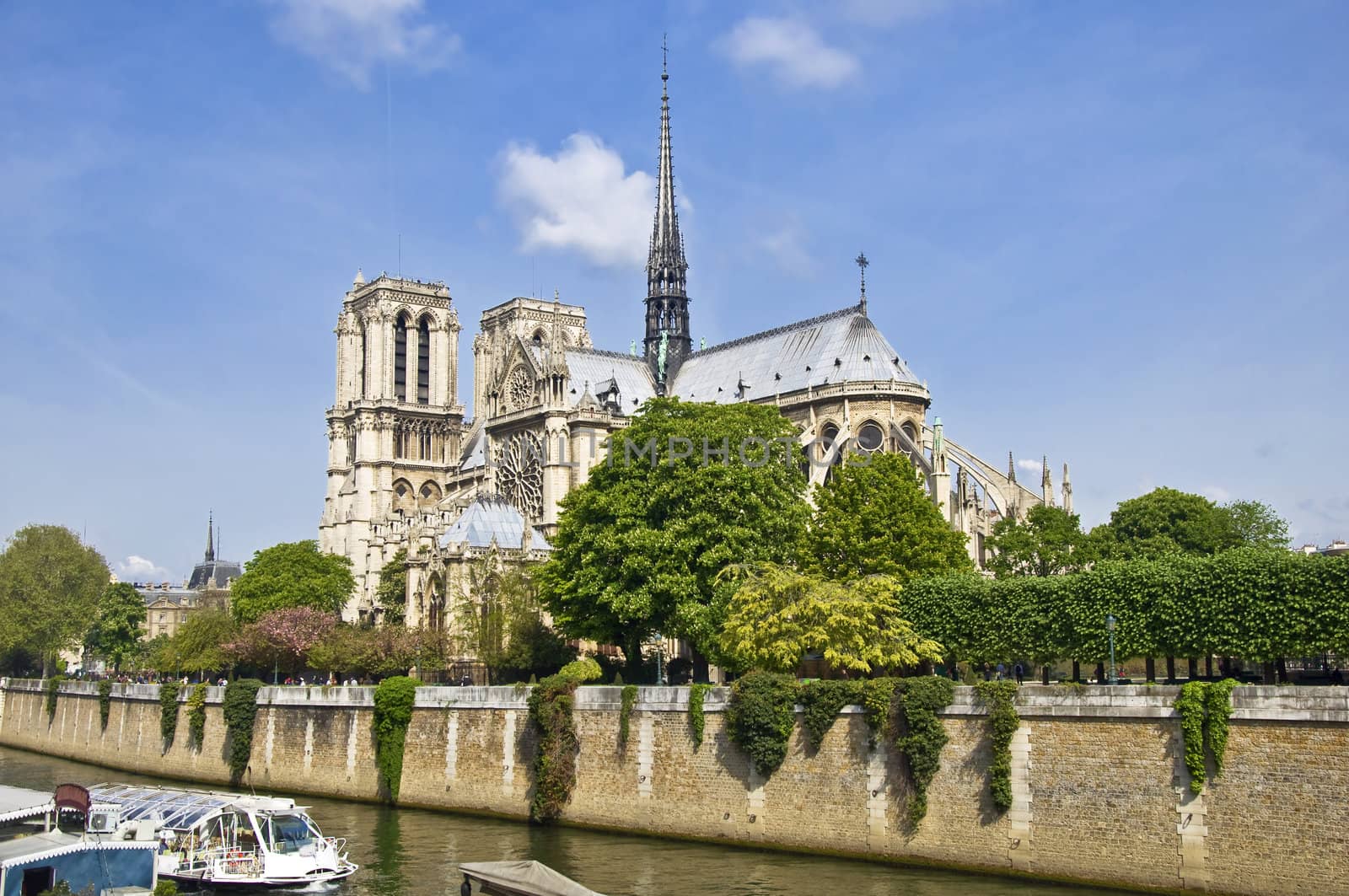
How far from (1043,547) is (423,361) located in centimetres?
5900

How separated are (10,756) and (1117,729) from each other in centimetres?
5555

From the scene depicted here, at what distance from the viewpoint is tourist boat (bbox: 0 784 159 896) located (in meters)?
26.1

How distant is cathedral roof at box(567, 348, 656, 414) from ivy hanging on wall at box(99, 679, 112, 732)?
33821 millimetres

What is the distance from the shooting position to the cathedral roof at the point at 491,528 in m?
73.0

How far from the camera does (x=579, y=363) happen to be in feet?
303

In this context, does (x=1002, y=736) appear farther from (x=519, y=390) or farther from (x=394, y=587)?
(x=519, y=390)

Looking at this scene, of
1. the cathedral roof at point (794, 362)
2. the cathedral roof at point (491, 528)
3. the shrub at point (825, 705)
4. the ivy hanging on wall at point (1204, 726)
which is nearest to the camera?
the ivy hanging on wall at point (1204, 726)

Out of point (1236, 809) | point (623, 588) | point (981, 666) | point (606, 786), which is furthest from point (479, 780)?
point (1236, 809)

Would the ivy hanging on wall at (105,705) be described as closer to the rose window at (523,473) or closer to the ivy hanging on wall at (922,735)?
the rose window at (523,473)

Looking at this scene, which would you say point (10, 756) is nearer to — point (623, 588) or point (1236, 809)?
point (623, 588)

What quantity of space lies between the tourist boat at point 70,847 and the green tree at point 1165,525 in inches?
1681

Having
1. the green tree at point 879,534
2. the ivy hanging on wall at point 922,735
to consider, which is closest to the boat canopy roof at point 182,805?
the ivy hanging on wall at point 922,735

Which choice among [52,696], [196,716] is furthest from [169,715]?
[52,696]

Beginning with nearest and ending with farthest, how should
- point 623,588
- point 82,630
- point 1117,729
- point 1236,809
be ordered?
point 1236,809
point 1117,729
point 623,588
point 82,630
